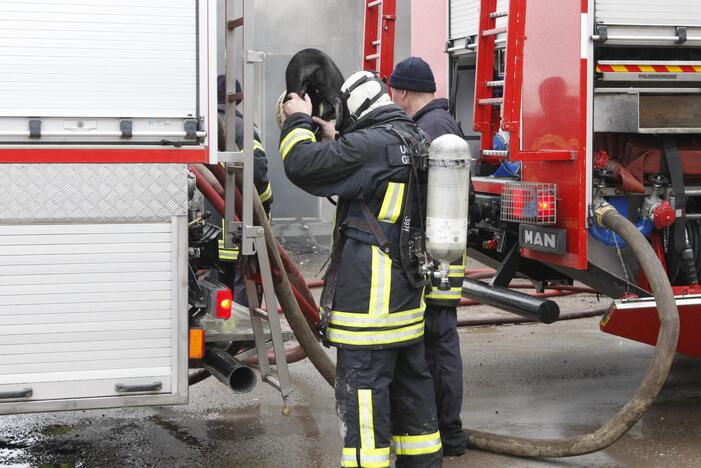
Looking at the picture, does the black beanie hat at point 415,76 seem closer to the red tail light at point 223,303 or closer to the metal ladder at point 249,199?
the metal ladder at point 249,199

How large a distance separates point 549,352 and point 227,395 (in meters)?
2.34

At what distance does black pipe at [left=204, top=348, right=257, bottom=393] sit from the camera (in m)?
4.05

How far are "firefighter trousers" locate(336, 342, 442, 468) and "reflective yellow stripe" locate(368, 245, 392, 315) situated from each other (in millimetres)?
170

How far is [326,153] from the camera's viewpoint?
3.81 meters

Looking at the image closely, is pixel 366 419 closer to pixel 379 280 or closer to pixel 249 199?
pixel 379 280

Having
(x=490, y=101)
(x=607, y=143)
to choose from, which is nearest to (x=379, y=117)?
(x=607, y=143)

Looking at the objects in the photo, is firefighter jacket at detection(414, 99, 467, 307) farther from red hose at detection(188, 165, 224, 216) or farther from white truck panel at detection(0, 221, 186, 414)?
white truck panel at detection(0, 221, 186, 414)

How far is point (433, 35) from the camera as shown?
6.55m

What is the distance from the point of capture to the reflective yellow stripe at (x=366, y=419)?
12.6 feet

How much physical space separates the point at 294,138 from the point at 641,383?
1.88 meters

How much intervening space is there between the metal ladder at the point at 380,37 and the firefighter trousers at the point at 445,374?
2263 millimetres

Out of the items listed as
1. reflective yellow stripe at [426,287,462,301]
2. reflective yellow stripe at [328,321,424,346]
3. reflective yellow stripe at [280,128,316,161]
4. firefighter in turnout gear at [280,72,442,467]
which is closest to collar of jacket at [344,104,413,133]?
firefighter in turnout gear at [280,72,442,467]

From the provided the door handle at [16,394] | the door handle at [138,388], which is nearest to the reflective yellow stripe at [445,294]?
the door handle at [138,388]

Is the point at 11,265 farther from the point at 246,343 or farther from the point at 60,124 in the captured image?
the point at 246,343
